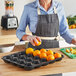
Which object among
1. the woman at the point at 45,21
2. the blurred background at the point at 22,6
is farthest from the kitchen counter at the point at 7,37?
the woman at the point at 45,21

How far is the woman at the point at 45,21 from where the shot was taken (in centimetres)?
225

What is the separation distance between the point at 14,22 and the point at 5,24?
5.7 inches

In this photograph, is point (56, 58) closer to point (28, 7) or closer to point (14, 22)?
point (28, 7)

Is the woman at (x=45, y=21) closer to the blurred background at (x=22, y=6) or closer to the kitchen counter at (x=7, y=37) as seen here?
the kitchen counter at (x=7, y=37)

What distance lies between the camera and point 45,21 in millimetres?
2305

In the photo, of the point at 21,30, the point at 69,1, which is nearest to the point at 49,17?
the point at 21,30

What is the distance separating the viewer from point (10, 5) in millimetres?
3322

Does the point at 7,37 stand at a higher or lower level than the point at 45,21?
lower

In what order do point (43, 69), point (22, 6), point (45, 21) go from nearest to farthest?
point (43, 69) → point (45, 21) → point (22, 6)

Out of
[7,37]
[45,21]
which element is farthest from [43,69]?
[7,37]

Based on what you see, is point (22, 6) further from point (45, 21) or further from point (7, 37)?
point (45, 21)

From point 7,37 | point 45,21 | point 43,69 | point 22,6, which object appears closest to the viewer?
point 43,69

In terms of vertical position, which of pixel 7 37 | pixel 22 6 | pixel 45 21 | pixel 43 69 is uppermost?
pixel 22 6

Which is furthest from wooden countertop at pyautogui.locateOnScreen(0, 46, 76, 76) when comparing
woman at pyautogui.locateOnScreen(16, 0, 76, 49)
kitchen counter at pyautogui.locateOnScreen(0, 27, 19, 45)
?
kitchen counter at pyautogui.locateOnScreen(0, 27, 19, 45)
